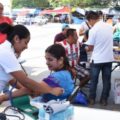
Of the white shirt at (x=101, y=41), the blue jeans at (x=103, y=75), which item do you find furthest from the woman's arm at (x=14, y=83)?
the blue jeans at (x=103, y=75)

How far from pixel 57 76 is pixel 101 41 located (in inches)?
107

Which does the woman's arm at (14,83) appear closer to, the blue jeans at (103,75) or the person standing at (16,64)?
the person standing at (16,64)

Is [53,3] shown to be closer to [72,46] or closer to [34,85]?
[72,46]

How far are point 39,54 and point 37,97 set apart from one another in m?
8.98

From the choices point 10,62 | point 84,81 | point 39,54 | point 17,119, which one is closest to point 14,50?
point 10,62

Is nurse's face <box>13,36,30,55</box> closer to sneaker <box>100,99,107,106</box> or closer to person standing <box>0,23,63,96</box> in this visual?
person standing <box>0,23,63,96</box>

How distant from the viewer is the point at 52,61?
2.87m

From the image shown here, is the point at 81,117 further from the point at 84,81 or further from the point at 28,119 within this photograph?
the point at 84,81

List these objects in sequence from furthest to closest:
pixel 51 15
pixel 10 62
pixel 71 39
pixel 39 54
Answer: pixel 51 15, pixel 39 54, pixel 71 39, pixel 10 62

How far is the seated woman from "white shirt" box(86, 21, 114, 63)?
98.0 inches

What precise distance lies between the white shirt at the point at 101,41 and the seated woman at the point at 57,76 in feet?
8.17

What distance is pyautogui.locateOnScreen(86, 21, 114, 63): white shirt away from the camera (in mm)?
5336

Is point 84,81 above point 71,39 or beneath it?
beneath

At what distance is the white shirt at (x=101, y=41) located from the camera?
534 cm
